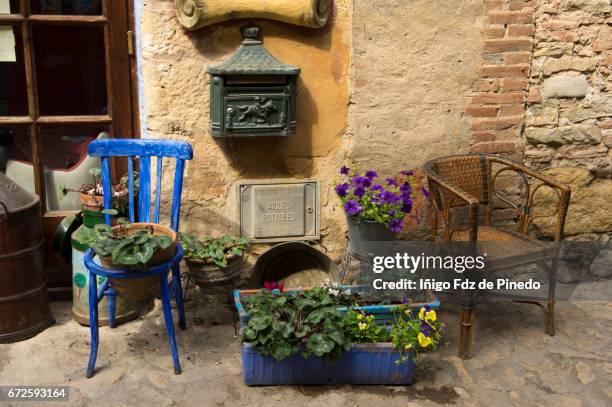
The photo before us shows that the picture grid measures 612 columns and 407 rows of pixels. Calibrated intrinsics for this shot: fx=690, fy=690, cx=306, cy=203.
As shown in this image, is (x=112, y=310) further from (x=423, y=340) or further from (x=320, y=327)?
(x=423, y=340)

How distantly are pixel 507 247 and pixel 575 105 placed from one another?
3.67 feet

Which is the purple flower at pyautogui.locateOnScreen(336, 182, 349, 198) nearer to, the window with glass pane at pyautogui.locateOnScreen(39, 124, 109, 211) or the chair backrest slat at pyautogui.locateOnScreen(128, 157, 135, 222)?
the chair backrest slat at pyautogui.locateOnScreen(128, 157, 135, 222)

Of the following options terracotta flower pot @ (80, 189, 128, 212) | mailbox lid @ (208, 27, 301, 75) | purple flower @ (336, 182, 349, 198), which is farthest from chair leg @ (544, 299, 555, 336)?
terracotta flower pot @ (80, 189, 128, 212)

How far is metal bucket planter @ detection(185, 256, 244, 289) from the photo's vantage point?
11.6 feet

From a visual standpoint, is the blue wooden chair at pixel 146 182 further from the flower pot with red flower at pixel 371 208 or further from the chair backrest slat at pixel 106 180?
the flower pot with red flower at pixel 371 208

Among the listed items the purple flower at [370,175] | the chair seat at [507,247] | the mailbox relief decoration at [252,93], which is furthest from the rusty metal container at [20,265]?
the chair seat at [507,247]

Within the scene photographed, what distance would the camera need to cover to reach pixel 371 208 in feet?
11.8

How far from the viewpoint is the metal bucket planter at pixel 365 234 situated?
3.59 m

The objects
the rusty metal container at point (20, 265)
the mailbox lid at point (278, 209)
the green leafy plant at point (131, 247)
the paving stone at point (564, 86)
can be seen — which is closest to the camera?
the green leafy plant at point (131, 247)

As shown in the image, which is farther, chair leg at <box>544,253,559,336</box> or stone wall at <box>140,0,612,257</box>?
stone wall at <box>140,0,612,257</box>

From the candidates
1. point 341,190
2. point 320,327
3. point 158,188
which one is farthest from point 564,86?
point 158,188

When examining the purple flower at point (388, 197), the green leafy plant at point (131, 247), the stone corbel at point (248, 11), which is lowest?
the green leafy plant at point (131, 247)

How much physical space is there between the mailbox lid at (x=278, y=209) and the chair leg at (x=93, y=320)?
1003 mm

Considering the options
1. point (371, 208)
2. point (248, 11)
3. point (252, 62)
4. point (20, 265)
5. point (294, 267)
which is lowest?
point (294, 267)
